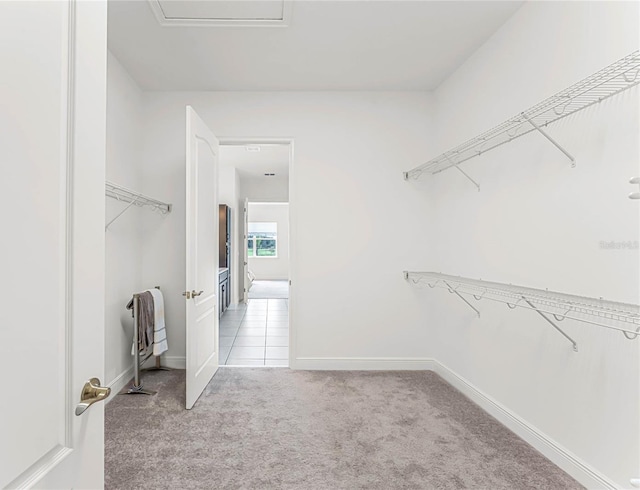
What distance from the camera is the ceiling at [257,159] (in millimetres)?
5187

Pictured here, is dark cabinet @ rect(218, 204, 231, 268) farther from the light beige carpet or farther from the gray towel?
the light beige carpet

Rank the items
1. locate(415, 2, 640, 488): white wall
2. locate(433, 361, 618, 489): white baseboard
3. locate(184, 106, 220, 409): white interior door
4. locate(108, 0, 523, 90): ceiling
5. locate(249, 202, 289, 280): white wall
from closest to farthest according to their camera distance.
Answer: locate(415, 2, 640, 488): white wall → locate(433, 361, 618, 489): white baseboard → locate(108, 0, 523, 90): ceiling → locate(184, 106, 220, 409): white interior door → locate(249, 202, 289, 280): white wall

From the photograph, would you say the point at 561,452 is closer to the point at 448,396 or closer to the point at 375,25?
the point at 448,396

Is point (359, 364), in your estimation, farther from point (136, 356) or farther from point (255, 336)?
point (136, 356)

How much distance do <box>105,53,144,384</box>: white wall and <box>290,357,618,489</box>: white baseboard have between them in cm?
152

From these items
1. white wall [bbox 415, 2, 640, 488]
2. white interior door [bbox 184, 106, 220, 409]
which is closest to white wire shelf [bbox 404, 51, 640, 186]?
white wall [bbox 415, 2, 640, 488]

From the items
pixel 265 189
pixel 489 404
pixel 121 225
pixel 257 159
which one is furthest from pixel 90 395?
pixel 265 189

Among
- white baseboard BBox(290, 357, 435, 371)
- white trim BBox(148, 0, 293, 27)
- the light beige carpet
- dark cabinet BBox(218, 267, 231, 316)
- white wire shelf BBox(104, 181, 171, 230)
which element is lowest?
the light beige carpet

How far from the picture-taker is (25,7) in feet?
1.78

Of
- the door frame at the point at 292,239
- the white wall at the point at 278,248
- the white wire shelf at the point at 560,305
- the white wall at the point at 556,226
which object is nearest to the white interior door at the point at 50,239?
the white wire shelf at the point at 560,305

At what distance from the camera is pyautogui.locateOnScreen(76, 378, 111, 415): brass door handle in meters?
0.67

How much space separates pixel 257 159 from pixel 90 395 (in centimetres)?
540

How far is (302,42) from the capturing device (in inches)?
96.0

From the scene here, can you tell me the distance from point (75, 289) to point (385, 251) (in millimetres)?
2839
